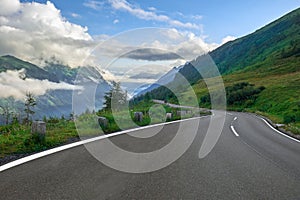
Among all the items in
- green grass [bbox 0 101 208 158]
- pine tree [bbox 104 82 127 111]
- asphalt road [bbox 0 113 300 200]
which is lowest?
asphalt road [bbox 0 113 300 200]

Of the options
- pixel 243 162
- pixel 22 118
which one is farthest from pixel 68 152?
pixel 22 118

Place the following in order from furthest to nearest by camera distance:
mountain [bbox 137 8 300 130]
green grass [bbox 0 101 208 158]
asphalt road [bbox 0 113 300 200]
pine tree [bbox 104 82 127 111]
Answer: mountain [bbox 137 8 300 130]
pine tree [bbox 104 82 127 111]
green grass [bbox 0 101 208 158]
asphalt road [bbox 0 113 300 200]

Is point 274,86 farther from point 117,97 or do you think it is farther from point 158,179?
point 158,179

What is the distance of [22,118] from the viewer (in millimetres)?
15039

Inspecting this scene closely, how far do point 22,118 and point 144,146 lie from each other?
28.8 ft

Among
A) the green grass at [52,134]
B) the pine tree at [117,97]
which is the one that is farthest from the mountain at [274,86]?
the green grass at [52,134]

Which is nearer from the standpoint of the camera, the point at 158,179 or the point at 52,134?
the point at 158,179

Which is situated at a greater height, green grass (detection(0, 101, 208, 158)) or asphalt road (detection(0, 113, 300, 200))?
green grass (detection(0, 101, 208, 158))

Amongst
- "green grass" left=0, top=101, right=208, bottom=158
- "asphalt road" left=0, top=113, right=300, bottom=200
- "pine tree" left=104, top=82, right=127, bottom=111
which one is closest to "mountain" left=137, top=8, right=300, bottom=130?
"pine tree" left=104, top=82, right=127, bottom=111

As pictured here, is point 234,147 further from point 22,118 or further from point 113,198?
point 22,118

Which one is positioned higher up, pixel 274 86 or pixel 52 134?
pixel 274 86

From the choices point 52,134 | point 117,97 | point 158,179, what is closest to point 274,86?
point 117,97

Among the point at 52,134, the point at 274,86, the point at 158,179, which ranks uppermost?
the point at 274,86

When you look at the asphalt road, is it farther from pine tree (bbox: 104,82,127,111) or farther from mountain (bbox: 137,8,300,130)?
pine tree (bbox: 104,82,127,111)
